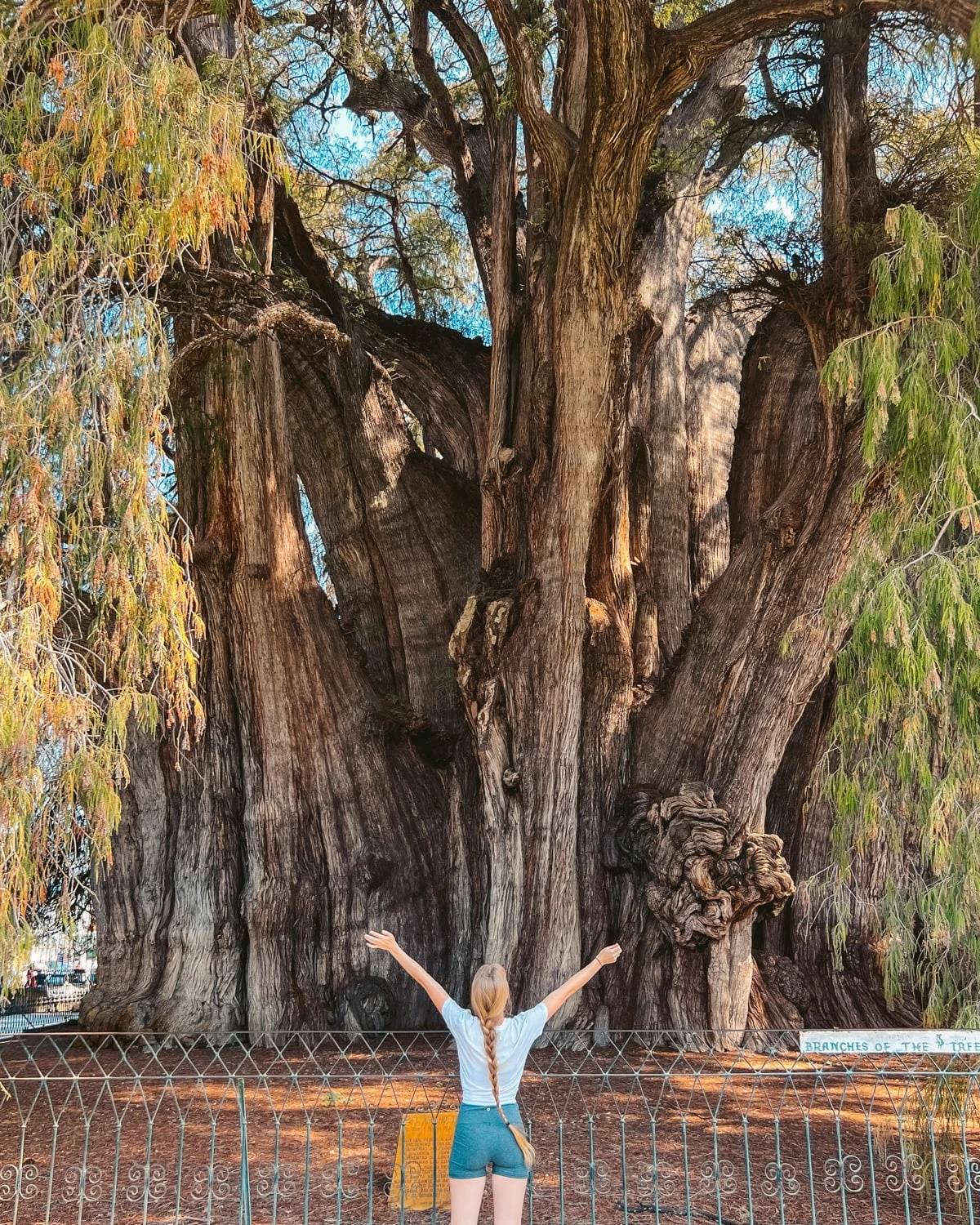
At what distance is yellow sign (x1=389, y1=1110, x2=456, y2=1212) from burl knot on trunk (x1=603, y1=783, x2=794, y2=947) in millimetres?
3245

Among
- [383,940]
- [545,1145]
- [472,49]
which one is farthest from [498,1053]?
[472,49]

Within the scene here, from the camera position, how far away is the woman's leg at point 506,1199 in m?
3.89

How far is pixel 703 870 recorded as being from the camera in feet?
26.7

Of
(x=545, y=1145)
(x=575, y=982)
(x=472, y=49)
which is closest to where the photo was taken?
(x=575, y=982)

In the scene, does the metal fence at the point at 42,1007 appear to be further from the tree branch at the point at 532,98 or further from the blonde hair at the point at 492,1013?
the blonde hair at the point at 492,1013

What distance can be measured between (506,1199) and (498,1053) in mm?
427

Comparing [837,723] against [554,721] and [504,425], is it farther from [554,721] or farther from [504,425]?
[504,425]

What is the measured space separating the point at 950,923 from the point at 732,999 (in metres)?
3.14

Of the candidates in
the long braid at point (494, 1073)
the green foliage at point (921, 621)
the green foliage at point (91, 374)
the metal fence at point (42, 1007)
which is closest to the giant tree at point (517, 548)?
the green foliage at point (921, 621)

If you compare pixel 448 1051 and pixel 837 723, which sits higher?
pixel 837 723

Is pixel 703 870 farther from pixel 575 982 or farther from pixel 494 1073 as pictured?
pixel 494 1073

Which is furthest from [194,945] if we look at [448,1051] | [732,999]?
[732,999]

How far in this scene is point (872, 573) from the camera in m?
5.95

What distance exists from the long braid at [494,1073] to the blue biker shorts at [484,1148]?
0.02 metres
